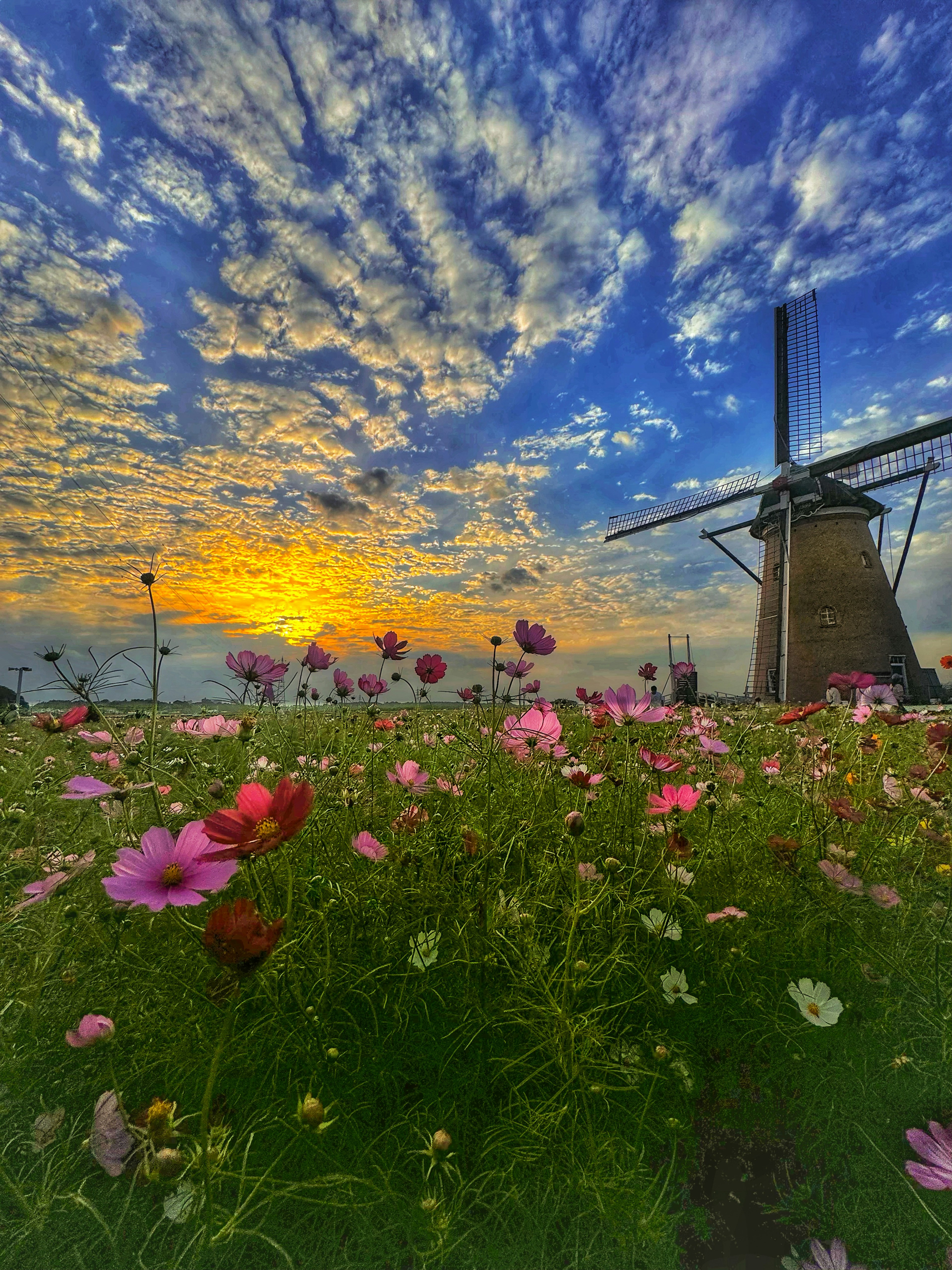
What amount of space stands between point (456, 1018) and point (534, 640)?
1.15 metres

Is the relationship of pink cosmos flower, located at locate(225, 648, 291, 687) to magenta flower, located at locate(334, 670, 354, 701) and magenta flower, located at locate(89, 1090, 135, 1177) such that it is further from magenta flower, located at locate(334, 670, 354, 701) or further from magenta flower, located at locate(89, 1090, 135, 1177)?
magenta flower, located at locate(89, 1090, 135, 1177)

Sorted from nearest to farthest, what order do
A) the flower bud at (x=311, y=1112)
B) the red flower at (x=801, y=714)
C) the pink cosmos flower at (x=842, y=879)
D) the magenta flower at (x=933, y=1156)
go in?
the flower bud at (x=311, y=1112)
the magenta flower at (x=933, y=1156)
the pink cosmos flower at (x=842, y=879)
the red flower at (x=801, y=714)

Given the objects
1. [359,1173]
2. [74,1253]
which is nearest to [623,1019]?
[359,1173]

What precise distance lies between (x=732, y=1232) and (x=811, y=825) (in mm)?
1642

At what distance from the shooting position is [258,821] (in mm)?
951

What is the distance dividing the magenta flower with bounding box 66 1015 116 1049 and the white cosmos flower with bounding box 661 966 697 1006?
4.18 feet

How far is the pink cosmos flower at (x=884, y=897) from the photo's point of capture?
1.65m

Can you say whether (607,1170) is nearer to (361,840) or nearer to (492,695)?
(361,840)

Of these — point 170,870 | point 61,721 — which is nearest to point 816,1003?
point 170,870

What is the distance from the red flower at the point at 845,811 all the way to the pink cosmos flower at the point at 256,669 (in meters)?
2.08

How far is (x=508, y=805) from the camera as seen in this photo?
7.73ft

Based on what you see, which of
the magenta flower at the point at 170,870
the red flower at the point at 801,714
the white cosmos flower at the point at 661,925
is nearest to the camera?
the magenta flower at the point at 170,870

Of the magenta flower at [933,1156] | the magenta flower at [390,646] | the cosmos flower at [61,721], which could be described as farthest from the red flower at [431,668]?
the magenta flower at [933,1156]

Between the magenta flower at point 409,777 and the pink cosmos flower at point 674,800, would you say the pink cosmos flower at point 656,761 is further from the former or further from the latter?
the magenta flower at point 409,777
